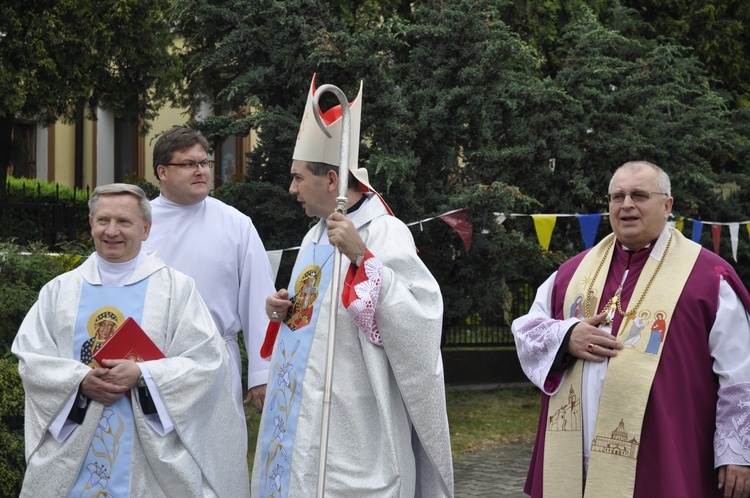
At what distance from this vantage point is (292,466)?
4.39 meters

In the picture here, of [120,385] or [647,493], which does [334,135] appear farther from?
[647,493]

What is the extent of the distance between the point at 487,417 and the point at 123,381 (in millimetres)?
7505

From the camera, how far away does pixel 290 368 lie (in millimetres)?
4551

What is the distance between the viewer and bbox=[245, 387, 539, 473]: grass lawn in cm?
1026

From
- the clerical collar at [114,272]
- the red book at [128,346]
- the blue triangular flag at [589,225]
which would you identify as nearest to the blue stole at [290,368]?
the red book at [128,346]

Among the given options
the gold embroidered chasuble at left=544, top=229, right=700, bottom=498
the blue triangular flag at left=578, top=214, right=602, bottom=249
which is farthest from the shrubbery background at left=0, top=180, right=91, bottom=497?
the blue triangular flag at left=578, top=214, right=602, bottom=249

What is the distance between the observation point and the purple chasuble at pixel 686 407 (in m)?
4.47

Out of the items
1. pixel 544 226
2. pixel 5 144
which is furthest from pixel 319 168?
pixel 5 144

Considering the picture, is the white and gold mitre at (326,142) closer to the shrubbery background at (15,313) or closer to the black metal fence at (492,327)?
the shrubbery background at (15,313)

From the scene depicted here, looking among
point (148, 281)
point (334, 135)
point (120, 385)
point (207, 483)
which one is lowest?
point (207, 483)

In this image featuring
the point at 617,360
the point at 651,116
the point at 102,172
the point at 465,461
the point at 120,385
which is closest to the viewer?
the point at 120,385

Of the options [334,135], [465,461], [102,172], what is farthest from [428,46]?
[102,172]

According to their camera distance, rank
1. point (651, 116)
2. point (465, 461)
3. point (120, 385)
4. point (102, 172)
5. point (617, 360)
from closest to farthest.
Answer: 1. point (120, 385)
2. point (617, 360)
3. point (465, 461)
4. point (651, 116)
5. point (102, 172)

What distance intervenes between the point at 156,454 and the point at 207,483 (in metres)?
0.29
